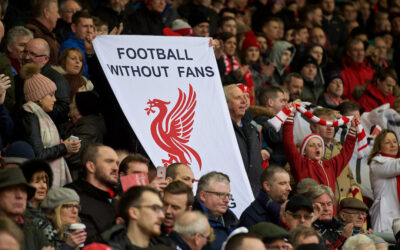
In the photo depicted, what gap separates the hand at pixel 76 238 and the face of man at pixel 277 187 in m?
2.86

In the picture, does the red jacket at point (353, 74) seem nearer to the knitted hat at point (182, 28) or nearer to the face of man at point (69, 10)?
the knitted hat at point (182, 28)

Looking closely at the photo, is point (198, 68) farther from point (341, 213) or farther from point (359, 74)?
point (359, 74)

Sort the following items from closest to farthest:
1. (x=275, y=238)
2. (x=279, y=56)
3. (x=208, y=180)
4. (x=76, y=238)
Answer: (x=76, y=238) → (x=275, y=238) → (x=208, y=180) → (x=279, y=56)

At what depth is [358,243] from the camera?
950cm

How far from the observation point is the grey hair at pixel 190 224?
302 inches

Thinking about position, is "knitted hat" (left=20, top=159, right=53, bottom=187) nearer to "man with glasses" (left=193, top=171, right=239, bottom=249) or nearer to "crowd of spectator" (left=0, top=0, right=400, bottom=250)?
"crowd of spectator" (left=0, top=0, right=400, bottom=250)

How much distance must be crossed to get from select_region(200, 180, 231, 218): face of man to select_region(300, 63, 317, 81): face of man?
640 centimetres

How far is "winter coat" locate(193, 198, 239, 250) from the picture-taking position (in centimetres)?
873

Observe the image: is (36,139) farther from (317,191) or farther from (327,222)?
(327,222)

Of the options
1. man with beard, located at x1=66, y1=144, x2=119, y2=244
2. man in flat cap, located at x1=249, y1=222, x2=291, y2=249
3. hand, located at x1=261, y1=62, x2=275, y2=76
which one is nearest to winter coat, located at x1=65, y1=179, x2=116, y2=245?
man with beard, located at x1=66, y1=144, x2=119, y2=244

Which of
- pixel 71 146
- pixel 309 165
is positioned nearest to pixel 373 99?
pixel 309 165

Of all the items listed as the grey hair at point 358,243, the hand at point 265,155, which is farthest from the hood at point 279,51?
the grey hair at point 358,243

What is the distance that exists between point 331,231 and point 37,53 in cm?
357

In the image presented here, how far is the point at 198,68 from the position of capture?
1097cm
